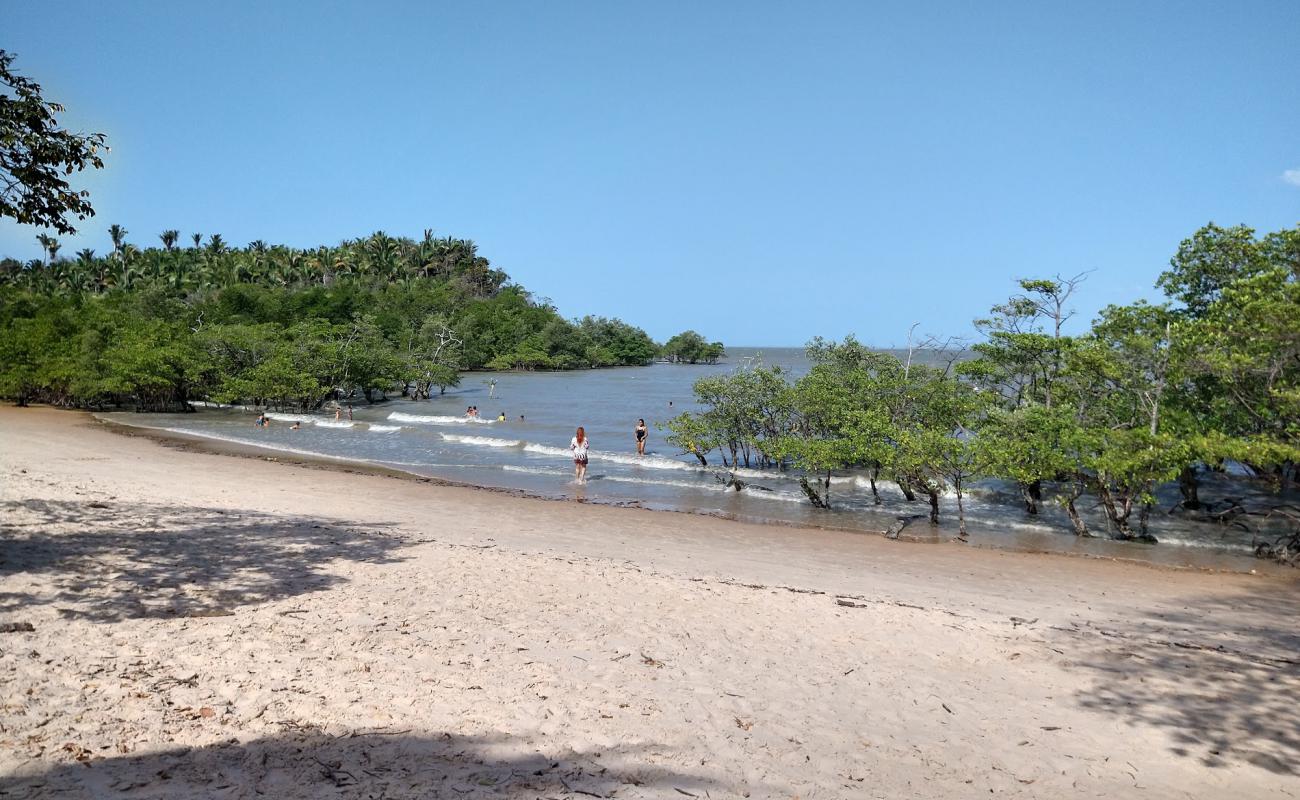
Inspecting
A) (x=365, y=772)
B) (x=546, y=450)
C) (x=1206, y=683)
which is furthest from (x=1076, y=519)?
(x=546, y=450)

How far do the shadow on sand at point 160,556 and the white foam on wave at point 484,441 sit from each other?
19399mm

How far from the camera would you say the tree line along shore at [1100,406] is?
1427 centimetres

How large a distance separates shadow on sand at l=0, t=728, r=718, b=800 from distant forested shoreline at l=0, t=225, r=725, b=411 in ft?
56.1

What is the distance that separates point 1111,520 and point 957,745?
45.9 ft

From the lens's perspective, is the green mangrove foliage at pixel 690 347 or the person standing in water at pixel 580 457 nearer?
the person standing in water at pixel 580 457

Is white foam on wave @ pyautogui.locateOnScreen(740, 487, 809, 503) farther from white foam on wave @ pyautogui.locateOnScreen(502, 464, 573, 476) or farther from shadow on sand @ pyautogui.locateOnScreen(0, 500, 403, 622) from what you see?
shadow on sand @ pyautogui.locateOnScreen(0, 500, 403, 622)

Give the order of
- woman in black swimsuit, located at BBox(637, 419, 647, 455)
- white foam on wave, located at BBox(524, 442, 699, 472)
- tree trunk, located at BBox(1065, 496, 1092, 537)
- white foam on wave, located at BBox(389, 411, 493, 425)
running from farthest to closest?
white foam on wave, located at BBox(389, 411, 493, 425), woman in black swimsuit, located at BBox(637, 419, 647, 455), white foam on wave, located at BBox(524, 442, 699, 472), tree trunk, located at BBox(1065, 496, 1092, 537)

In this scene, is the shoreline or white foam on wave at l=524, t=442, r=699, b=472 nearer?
the shoreline

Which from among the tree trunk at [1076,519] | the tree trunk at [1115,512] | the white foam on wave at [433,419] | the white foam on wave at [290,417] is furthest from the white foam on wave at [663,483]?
the white foam on wave at [290,417]

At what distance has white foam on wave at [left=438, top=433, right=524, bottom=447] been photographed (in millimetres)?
31855

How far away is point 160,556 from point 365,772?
582cm

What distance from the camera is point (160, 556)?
8648mm

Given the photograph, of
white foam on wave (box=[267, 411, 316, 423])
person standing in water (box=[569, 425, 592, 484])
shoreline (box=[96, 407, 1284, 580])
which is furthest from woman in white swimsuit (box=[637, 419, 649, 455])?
white foam on wave (box=[267, 411, 316, 423])

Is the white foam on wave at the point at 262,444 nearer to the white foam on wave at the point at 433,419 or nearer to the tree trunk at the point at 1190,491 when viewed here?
the white foam on wave at the point at 433,419
